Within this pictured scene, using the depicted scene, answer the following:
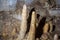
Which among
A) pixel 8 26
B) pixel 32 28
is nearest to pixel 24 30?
pixel 32 28

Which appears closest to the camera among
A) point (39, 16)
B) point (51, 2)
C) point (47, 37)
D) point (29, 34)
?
point (29, 34)

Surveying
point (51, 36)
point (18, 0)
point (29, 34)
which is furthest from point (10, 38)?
point (18, 0)

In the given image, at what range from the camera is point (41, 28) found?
3.59 meters

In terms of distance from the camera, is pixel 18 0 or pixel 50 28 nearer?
pixel 50 28

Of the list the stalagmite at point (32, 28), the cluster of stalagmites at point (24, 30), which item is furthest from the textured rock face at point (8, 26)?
the stalagmite at point (32, 28)

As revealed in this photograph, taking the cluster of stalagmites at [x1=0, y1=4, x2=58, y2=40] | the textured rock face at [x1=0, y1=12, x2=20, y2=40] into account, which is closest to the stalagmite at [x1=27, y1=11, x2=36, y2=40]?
the cluster of stalagmites at [x1=0, y1=4, x2=58, y2=40]

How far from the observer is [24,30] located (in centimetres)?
330

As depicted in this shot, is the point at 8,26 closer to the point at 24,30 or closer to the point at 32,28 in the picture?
the point at 24,30

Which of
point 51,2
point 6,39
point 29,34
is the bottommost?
point 6,39

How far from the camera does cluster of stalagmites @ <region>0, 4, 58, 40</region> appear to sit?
9.99 feet

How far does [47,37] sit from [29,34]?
412 millimetres

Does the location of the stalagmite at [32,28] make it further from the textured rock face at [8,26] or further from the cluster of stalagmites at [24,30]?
the textured rock face at [8,26]

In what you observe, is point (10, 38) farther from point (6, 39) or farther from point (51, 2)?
point (51, 2)

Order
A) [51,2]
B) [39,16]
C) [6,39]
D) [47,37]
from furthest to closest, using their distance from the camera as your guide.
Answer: [51,2], [39,16], [6,39], [47,37]
